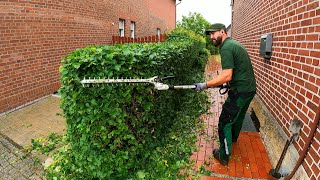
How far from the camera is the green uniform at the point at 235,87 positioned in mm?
3389

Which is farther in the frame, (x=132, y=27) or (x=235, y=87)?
(x=132, y=27)

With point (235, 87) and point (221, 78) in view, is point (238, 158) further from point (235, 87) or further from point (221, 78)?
point (221, 78)

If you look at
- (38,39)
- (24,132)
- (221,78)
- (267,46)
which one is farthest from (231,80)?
(38,39)

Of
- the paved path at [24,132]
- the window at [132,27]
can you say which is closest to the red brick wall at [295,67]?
the paved path at [24,132]

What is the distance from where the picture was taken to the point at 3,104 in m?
5.51

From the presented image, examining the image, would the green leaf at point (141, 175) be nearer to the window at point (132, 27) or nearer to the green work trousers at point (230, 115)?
the green work trousers at point (230, 115)

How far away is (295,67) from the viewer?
9.40 ft

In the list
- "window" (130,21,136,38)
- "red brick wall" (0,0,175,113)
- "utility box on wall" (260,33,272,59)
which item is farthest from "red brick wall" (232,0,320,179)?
"window" (130,21,136,38)

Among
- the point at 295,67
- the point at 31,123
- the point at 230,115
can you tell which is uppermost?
the point at 295,67

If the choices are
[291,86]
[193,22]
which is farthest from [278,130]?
[193,22]

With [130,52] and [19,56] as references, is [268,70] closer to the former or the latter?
[130,52]

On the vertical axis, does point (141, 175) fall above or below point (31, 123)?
below

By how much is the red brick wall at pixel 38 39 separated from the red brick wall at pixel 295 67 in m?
5.69

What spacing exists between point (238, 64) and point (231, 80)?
0.86 feet
